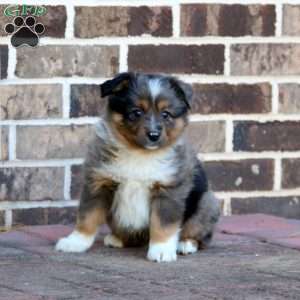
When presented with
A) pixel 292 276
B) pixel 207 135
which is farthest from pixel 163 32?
pixel 292 276

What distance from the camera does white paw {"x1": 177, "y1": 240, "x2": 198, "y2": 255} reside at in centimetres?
538

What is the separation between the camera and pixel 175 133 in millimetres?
5324

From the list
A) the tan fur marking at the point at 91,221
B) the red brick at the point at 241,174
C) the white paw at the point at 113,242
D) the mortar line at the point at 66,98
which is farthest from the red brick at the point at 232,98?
the tan fur marking at the point at 91,221

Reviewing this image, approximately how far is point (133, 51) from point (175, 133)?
1.07m

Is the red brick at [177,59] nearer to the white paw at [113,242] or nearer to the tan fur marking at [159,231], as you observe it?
the white paw at [113,242]

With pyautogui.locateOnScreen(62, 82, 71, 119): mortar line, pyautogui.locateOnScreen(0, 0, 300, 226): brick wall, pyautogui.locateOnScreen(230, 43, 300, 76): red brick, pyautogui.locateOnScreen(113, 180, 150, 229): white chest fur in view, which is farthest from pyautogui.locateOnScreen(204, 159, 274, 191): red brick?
pyautogui.locateOnScreen(113, 180, 150, 229): white chest fur

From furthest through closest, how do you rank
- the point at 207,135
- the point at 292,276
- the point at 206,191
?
the point at 207,135, the point at 206,191, the point at 292,276

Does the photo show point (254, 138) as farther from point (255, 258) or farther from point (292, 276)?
point (292, 276)

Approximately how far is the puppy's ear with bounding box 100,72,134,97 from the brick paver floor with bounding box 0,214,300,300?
855mm

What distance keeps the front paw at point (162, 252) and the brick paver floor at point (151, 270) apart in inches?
2.2

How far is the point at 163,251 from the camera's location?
201 inches

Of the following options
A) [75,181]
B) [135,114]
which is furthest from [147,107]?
[75,181]

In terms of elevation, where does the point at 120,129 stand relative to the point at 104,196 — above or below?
above

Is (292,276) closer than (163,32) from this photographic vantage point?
Yes
